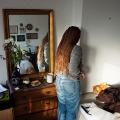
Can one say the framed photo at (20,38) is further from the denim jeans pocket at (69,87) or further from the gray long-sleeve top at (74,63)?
the denim jeans pocket at (69,87)

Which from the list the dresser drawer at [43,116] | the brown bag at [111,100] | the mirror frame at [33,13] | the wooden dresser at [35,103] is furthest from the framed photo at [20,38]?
the brown bag at [111,100]

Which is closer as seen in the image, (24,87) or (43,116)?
(24,87)

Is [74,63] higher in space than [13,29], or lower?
lower

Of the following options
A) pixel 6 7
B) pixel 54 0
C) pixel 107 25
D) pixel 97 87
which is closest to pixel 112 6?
pixel 107 25

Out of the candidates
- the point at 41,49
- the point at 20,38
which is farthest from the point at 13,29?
the point at 41,49

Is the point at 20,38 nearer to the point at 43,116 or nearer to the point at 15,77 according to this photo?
the point at 15,77

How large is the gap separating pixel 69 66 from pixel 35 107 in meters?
0.76

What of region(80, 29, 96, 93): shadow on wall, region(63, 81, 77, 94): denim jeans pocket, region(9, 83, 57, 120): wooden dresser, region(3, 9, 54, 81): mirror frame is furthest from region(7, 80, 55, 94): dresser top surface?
region(80, 29, 96, 93): shadow on wall

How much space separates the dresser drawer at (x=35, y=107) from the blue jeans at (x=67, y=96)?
16cm

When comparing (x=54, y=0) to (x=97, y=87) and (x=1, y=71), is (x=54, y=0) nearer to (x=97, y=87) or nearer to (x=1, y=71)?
(x=1, y=71)

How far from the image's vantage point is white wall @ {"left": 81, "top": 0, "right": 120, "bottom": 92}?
6.77ft

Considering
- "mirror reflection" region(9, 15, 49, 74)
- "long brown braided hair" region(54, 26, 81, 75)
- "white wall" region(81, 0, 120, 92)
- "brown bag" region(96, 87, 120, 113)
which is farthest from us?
"white wall" region(81, 0, 120, 92)

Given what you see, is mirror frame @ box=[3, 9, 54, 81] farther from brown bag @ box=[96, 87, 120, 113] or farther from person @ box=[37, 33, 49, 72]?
brown bag @ box=[96, 87, 120, 113]

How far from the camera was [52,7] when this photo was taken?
205 centimetres
